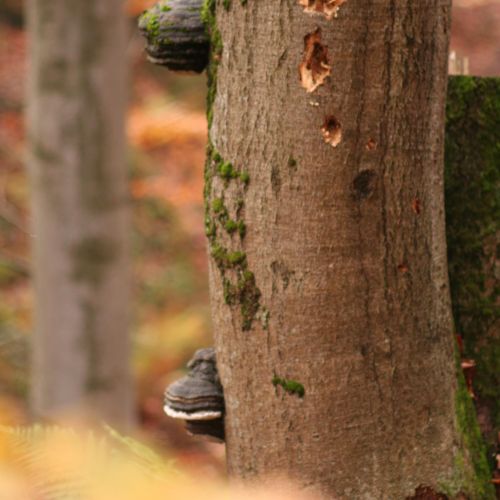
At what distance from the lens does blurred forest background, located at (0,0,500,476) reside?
25.6 ft

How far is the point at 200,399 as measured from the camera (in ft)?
6.45

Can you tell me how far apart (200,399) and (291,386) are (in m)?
0.25

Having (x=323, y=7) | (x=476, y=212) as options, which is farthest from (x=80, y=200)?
(x=323, y=7)

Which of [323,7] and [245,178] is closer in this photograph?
[323,7]

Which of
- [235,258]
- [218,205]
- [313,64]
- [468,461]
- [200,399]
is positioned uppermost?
[313,64]

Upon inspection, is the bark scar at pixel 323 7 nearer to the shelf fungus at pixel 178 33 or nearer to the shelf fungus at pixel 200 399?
the shelf fungus at pixel 178 33

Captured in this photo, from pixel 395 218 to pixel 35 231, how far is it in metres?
4.27

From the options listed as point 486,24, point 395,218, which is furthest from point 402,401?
point 486,24

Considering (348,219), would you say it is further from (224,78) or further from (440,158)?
(224,78)

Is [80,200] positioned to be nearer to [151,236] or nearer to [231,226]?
[231,226]

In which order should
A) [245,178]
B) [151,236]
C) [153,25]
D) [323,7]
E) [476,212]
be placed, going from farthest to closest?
[151,236] → [476,212] → [153,25] → [245,178] → [323,7]

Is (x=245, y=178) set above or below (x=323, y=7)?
below

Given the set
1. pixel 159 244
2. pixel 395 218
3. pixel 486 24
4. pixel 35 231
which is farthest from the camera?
pixel 486 24

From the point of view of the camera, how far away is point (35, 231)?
568cm
